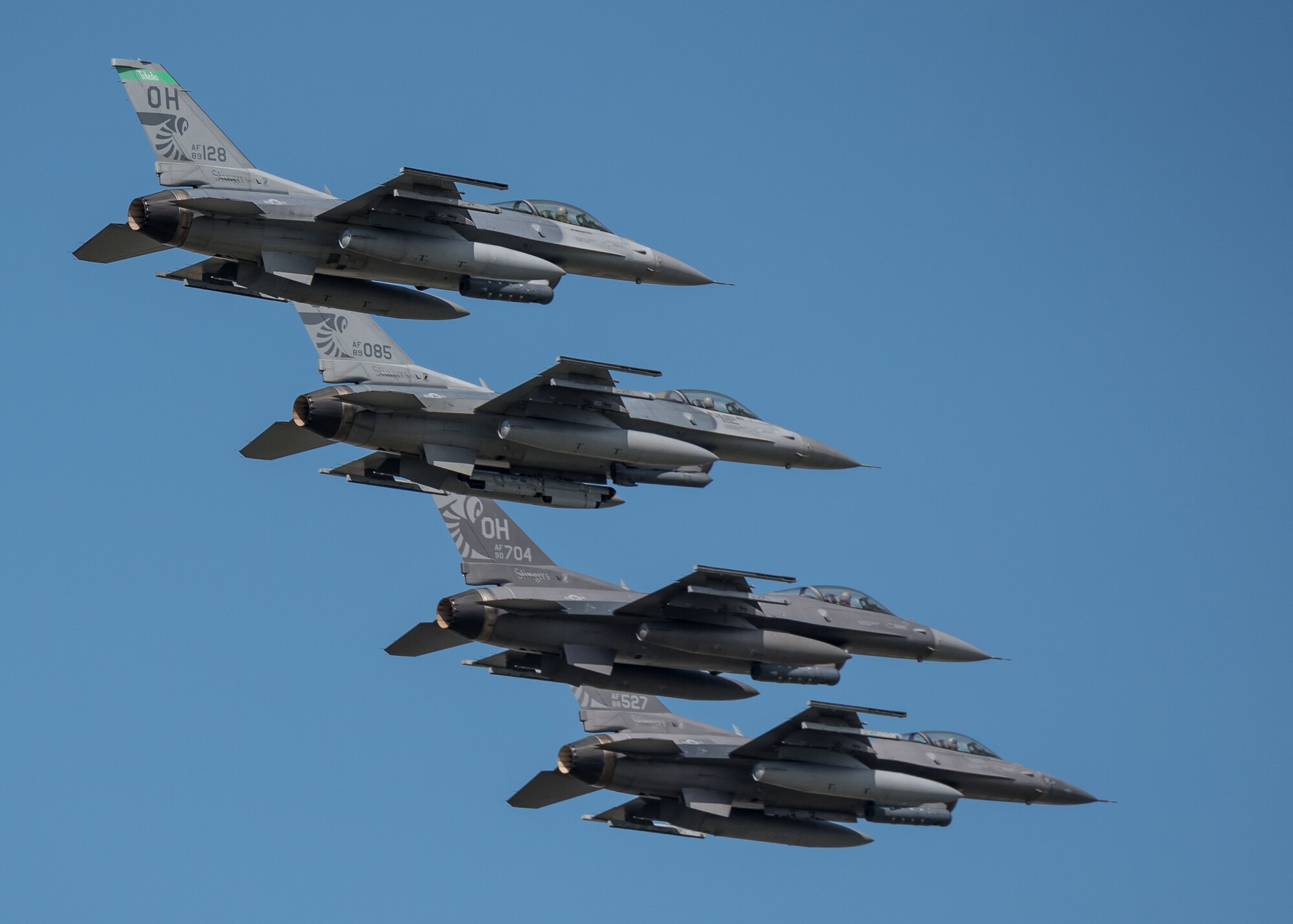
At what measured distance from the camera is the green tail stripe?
39750mm

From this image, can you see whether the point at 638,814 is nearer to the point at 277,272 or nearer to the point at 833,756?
the point at 833,756

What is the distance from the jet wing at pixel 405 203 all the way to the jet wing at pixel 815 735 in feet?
42.6

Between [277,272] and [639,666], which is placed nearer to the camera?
[277,272]

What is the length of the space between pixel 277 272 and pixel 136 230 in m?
2.75

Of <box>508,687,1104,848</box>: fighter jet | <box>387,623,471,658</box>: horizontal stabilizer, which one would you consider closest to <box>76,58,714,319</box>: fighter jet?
<box>387,623,471,658</box>: horizontal stabilizer

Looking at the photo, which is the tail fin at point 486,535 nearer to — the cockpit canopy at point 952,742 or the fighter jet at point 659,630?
the fighter jet at point 659,630

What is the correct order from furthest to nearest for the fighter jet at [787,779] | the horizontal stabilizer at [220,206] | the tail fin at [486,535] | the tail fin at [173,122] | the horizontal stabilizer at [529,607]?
the tail fin at [486,535], the fighter jet at [787,779], the horizontal stabilizer at [529,607], the tail fin at [173,122], the horizontal stabilizer at [220,206]

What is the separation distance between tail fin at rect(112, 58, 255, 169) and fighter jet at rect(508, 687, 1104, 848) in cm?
1461

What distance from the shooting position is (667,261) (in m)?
41.7

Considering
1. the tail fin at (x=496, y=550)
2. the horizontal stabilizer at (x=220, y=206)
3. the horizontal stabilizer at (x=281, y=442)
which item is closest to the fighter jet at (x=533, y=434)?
the horizontal stabilizer at (x=281, y=442)

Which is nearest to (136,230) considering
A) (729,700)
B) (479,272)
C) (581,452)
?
(479,272)

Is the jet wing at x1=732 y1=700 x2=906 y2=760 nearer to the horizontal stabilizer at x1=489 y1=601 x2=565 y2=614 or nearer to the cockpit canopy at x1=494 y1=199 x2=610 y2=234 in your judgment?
the horizontal stabilizer at x1=489 y1=601 x2=565 y2=614

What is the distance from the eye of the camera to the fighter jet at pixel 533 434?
39500mm

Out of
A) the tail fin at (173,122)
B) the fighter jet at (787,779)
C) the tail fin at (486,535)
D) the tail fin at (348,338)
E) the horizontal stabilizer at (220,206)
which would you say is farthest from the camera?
the tail fin at (486,535)
